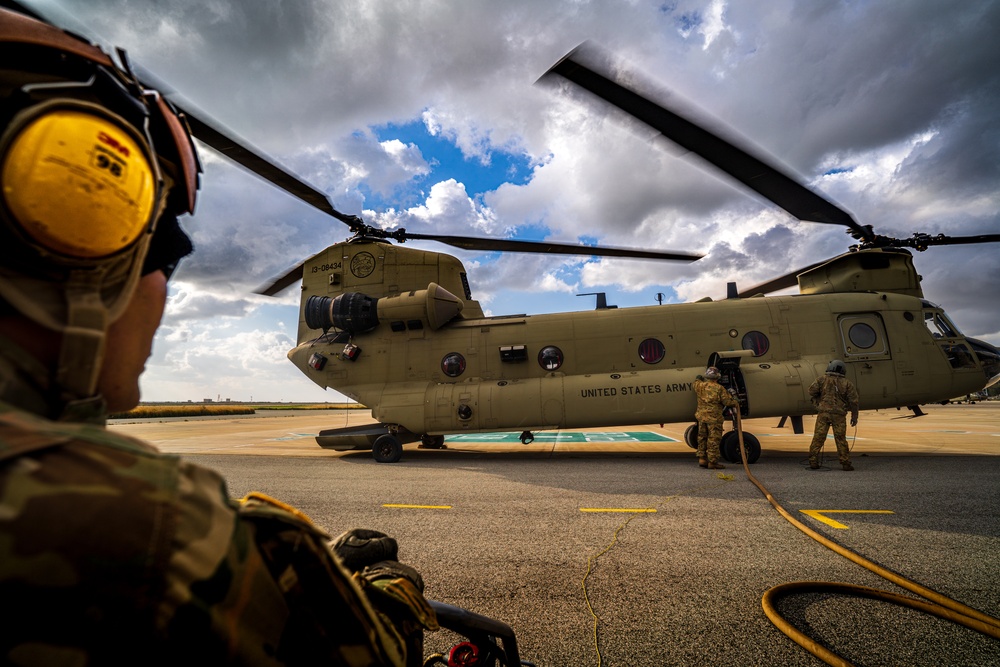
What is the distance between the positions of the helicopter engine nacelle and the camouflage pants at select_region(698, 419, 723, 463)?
561 cm

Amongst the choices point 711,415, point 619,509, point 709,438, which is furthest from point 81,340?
point 711,415

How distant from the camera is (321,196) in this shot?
8617mm

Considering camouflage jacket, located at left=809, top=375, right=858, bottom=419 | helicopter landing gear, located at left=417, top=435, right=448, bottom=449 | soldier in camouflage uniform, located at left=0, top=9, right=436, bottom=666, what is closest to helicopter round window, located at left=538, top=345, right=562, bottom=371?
helicopter landing gear, located at left=417, top=435, right=448, bottom=449

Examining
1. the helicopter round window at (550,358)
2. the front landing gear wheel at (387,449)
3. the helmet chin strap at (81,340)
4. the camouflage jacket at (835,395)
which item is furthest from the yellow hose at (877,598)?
the front landing gear wheel at (387,449)

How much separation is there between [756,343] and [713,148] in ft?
13.4

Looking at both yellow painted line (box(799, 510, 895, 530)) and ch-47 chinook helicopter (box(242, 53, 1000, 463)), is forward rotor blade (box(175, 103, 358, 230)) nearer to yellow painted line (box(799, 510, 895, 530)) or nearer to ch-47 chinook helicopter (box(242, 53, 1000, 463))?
ch-47 chinook helicopter (box(242, 53, 1000, 463))

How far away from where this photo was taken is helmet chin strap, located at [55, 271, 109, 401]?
790 mm

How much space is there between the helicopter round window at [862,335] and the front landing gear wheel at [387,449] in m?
9.29

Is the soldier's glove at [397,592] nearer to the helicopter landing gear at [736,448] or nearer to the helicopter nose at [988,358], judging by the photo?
the helicopter landing gear at [736,448]

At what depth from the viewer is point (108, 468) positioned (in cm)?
59

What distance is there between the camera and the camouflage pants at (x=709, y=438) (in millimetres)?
7465

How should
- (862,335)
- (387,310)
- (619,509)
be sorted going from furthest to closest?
(387,310) → (862,335) → (619,509)

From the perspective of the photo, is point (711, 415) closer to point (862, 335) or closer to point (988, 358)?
point (862, 335)

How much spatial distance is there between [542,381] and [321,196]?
5.76 m
